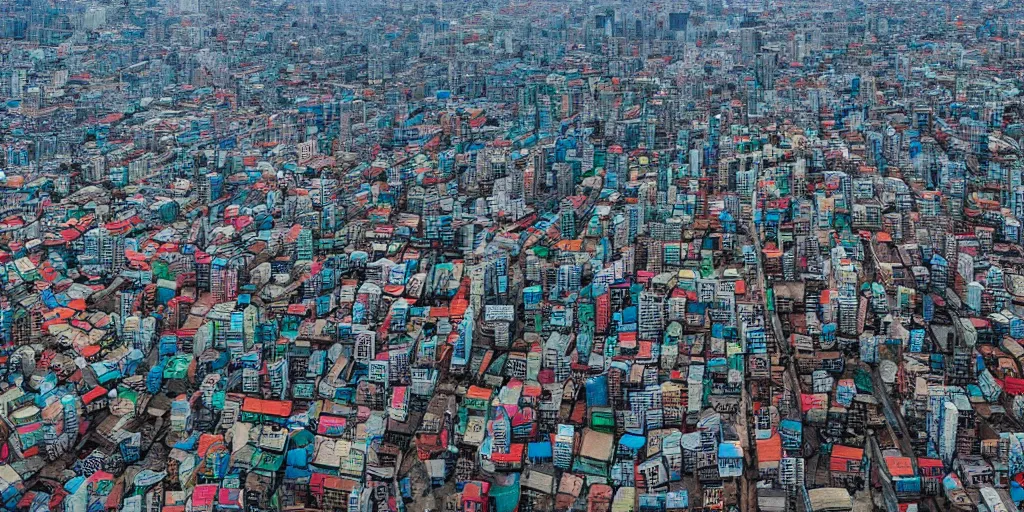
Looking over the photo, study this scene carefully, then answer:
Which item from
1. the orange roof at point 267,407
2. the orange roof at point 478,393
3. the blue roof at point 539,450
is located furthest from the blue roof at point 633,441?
the orange roof at point 267,407

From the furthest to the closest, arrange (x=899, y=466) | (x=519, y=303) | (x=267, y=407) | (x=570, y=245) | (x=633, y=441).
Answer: (x=570, y=245) < (x=519, y=303) < (x=267, y=407) < (x=633, y=441) < (x=899, y=466)

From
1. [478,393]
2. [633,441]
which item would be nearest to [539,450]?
[633,441]

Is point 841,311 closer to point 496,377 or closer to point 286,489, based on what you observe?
point 496,377

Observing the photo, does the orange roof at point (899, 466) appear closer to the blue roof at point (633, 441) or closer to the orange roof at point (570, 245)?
the blue roof at point (633, 441)

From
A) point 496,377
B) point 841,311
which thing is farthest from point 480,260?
point 841,311

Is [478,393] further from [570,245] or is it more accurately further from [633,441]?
[570,245]

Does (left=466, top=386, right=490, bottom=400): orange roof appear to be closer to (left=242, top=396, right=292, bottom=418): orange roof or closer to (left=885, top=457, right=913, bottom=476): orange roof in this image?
(left=242, top=396, right=292, bottom=418): orange roof
